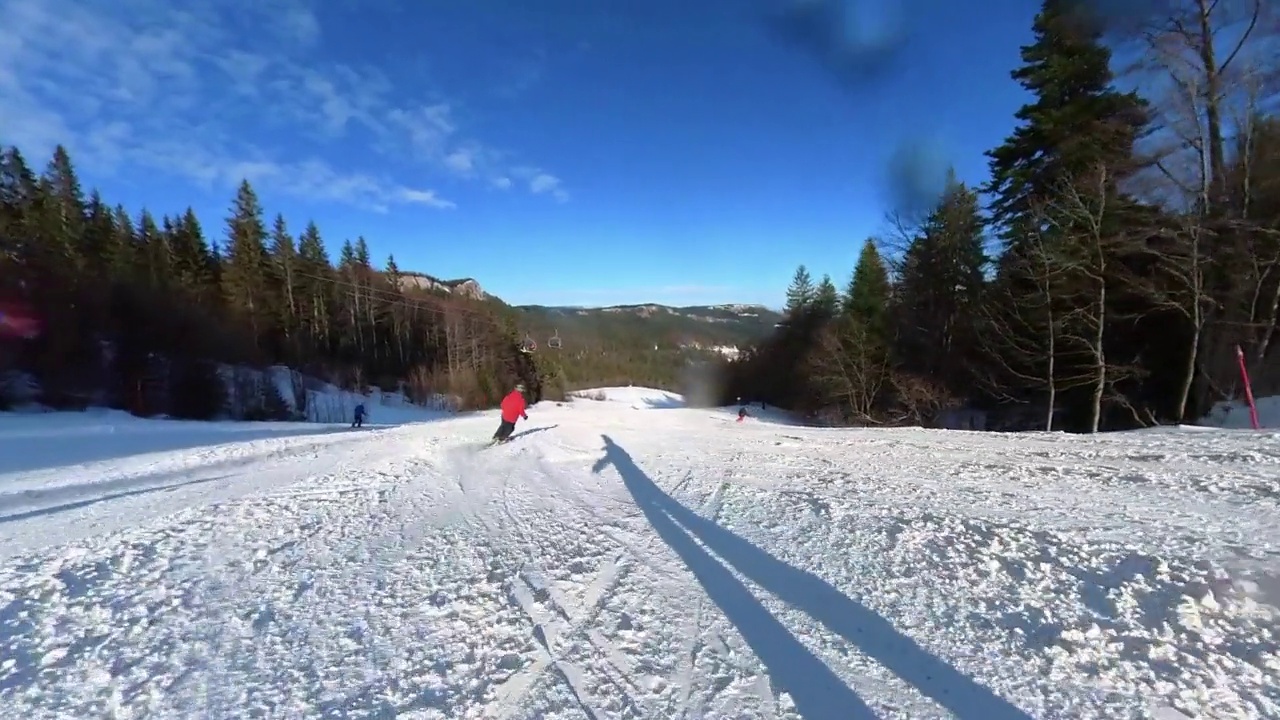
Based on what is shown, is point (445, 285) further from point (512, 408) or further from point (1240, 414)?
point (1240, 414)

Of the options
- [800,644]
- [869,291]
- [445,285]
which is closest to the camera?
[800,644]

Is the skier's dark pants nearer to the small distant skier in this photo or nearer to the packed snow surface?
the small distant skier

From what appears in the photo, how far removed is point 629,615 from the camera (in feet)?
12.9

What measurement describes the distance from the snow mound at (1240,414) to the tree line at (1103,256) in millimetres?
938

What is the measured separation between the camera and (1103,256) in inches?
676

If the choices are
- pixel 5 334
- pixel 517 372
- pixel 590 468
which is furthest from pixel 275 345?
pixel 590 468

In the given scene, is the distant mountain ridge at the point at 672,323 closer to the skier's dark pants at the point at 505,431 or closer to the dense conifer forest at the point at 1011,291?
the dense conifer forest at the point at 1011,291

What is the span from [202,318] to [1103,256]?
1738 inches

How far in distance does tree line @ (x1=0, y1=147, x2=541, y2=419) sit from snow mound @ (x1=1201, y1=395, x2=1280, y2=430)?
41494 millimetres

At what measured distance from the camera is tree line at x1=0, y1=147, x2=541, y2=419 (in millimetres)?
26641

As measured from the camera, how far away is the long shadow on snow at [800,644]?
290 centimetres

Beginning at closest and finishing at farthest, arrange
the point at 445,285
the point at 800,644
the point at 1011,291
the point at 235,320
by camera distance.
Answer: the point at 800,644
the point at 1011,291
the point at 235,320
the point at 445,285

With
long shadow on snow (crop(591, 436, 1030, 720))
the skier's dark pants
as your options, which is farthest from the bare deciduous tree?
long shadow on snow (crop(591, 436, 1030, 720))

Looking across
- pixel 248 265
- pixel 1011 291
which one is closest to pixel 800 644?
pixel 1011 291
